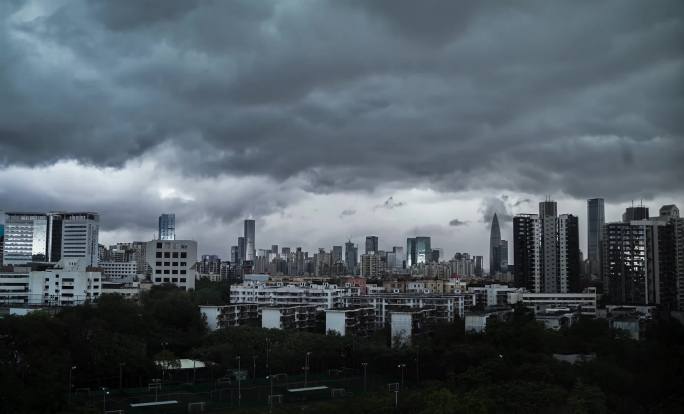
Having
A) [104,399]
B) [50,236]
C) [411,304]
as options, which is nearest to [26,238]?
[50,236]

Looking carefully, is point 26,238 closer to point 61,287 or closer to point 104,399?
point 61,287

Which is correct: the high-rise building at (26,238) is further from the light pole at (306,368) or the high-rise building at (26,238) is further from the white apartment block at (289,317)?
the light pole at (306,368)

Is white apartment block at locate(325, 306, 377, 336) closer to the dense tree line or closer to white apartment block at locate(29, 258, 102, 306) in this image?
the dense tree line

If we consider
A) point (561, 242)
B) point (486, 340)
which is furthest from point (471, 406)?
point (561, 242)

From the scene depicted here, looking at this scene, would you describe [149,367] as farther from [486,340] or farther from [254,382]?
[486,340]

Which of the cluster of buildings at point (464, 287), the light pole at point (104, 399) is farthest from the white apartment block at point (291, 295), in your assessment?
the light pole at point (104, 399)

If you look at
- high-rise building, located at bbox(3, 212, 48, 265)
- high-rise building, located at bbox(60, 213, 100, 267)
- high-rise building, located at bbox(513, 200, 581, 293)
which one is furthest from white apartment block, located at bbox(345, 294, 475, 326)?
high-rise building, located at bbox(3, 212, 48, 265)

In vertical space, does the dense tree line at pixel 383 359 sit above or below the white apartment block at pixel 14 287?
below
